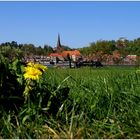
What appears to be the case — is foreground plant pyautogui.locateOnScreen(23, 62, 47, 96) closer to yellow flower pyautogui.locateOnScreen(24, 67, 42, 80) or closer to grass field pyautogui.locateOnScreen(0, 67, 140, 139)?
yellow flower pyautogui.locateOnScreen(24, 67, 42, 80)

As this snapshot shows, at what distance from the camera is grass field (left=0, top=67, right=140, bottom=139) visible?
408 centimetres

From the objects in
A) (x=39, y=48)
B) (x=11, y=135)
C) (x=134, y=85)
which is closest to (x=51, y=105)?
(x=11, y=135)

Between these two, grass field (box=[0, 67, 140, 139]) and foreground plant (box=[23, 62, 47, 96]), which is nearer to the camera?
grass field (box=[0, 67, 140, 139])

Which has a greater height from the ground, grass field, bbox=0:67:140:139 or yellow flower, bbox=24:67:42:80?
yellow flower, bbox=24:67:42:80

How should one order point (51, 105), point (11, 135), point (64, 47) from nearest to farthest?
1. point (11, 135)
2. point (51, 105)
3. point (64, 47)

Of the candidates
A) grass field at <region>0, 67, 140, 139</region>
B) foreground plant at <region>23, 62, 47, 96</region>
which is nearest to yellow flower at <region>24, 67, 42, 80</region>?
foreground plant at <region>23, 62, 47, 96</region>

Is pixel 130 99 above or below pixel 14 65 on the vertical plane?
below

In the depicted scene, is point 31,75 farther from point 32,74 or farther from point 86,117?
point 86,117

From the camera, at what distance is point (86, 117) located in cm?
446

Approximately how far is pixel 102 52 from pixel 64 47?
6302 centimetres

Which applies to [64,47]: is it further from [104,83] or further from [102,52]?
[104,83]

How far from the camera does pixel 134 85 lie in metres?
5.49

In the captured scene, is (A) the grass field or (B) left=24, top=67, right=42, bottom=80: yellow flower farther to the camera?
(B) left=24, top=67, right=42, bottom=80: yellow flower

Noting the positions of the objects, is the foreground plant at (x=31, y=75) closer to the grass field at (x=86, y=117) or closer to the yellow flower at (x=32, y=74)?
the yellow flower at (x=32, y=74)
